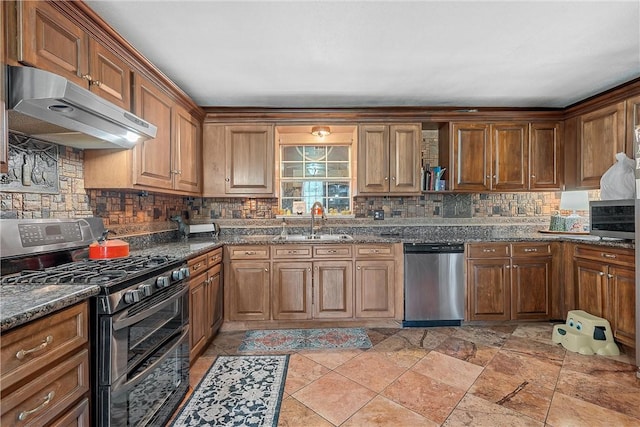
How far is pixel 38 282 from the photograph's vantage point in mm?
1273

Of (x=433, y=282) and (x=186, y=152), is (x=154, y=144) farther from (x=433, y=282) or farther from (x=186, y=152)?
(x=433, y=282)

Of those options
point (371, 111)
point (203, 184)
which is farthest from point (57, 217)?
point (371, 111)

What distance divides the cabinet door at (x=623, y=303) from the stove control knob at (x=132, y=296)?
345 cm

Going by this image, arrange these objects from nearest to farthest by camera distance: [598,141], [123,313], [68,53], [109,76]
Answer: [123,313] < [68,53] < [109,76] < [598,141]

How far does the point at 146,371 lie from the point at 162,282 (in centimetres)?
43

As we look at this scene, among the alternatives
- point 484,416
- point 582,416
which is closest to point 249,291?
point 484,416

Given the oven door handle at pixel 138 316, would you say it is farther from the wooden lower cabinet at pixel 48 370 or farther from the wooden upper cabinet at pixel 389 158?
the wooden upper cabinet at pixel 389 158

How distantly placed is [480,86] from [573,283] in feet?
6.99

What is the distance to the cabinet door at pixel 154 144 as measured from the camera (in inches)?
82.4

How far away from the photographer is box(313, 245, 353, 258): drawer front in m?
2.91

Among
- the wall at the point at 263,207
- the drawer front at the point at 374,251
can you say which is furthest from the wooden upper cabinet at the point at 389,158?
the drawer front at the point at 374,251

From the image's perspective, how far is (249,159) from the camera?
3.20m

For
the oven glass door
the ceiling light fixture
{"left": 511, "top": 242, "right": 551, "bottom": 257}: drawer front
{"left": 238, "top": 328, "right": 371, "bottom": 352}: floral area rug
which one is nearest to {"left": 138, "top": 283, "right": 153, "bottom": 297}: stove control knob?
the oven glass door

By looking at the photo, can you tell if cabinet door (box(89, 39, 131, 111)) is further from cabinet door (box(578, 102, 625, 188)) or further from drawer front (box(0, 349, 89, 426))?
cabinet door (box(578, 102, 625, 188))
